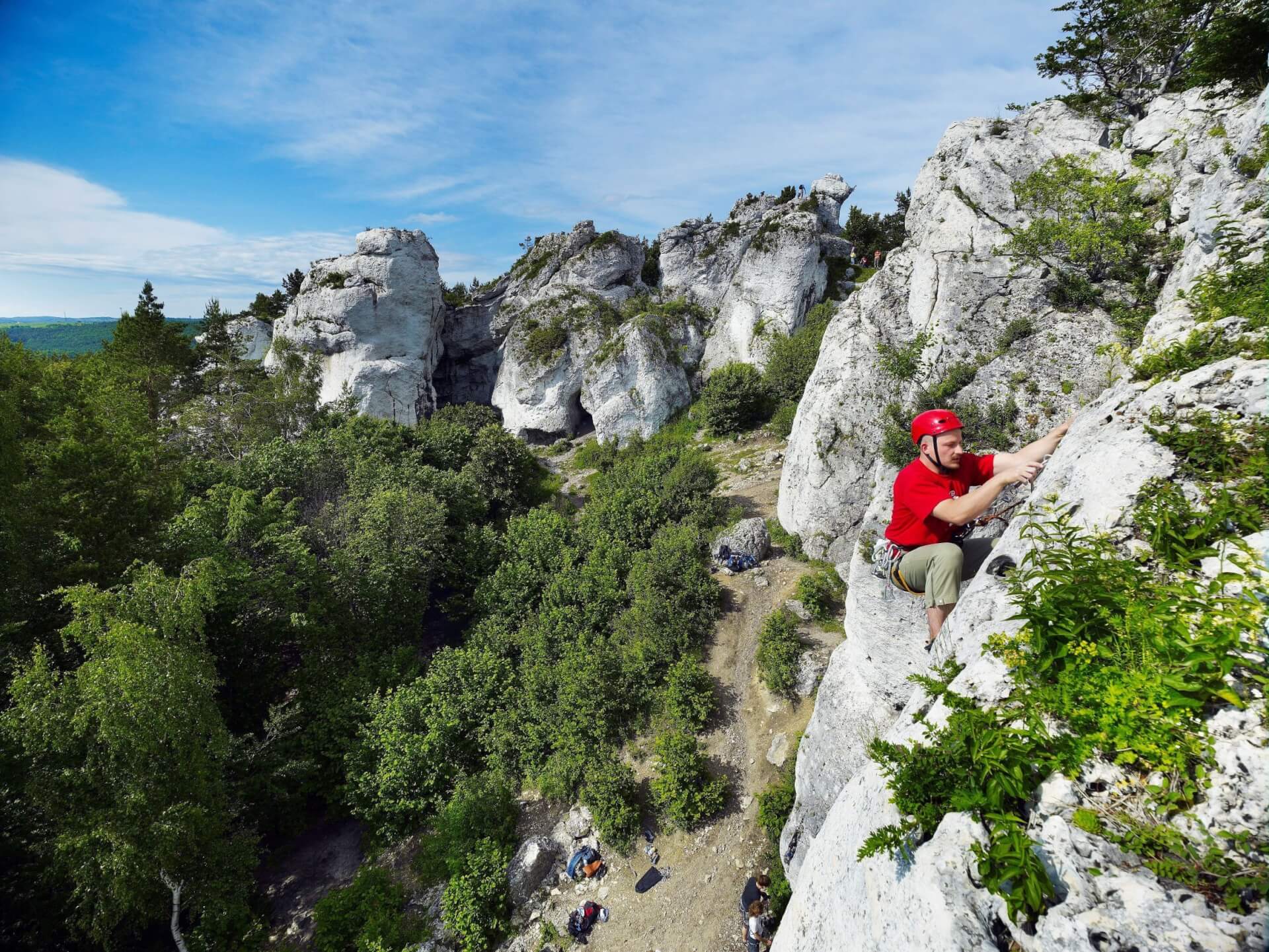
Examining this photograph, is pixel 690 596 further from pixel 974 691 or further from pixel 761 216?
pixel 761 216

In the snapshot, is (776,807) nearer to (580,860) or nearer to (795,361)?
(580,860)

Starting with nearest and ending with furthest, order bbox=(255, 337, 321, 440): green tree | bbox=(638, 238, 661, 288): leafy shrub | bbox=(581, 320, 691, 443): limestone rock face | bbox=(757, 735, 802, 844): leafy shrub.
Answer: bbox=(757, 735, 802, 844): leafy shrub, bbox=(255, 337, 321, 440): green tree, bbox=(581, 320, 691, 443): limestone rock face, bbox=(638, 238, 661, 288): leafy shrub

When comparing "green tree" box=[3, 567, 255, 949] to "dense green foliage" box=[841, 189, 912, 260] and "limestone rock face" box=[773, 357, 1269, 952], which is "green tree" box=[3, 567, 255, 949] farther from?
"dense green foliage" box=[841, 189, 912, 260]

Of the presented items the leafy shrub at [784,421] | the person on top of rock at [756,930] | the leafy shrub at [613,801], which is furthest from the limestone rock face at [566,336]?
the person on top of rock at [756,930]

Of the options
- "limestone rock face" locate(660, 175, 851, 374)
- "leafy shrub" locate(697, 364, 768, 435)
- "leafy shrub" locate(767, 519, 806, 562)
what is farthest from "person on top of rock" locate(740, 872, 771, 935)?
"limestone rock face" locate(660, 175, 851, 374)

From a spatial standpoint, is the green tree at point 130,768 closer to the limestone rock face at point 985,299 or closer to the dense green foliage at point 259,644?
the dense green foliage at point 259,644

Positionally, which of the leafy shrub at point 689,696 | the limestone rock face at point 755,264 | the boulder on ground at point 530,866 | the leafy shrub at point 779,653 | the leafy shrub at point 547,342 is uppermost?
the limestone rock face at point 755,264

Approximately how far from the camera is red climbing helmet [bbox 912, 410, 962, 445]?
17.1 ft

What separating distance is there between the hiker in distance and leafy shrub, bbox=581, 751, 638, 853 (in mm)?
11377

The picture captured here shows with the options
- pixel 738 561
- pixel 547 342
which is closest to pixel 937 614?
pixel 738 561

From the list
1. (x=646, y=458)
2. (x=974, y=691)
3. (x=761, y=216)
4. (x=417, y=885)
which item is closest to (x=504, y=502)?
(x=646, y=458)

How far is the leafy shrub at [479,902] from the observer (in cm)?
1240

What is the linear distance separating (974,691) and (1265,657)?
1.61 m

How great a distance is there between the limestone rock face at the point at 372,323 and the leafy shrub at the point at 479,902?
3601 cm
